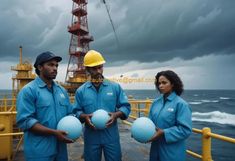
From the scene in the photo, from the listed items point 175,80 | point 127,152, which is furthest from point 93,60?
point 127,152

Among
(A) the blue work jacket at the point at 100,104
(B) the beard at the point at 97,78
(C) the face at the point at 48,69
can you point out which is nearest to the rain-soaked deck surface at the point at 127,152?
(A) the blue work jacket at the point at 100,104

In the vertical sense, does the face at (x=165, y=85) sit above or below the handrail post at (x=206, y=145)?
above

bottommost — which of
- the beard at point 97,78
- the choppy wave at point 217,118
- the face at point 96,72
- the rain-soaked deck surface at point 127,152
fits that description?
the choppy wave at point 217,118

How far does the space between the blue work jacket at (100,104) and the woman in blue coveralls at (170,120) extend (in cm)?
57

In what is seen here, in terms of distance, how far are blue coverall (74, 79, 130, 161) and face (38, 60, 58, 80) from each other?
0.59m

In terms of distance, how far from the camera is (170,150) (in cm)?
288

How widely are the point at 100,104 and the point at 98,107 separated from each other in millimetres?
49

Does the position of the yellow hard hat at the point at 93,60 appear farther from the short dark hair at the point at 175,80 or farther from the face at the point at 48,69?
the short dark hair at the point at 175,80

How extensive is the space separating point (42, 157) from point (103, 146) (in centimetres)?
86

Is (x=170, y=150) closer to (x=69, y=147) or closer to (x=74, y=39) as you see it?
(x=69, y=147)

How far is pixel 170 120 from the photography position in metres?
2.86

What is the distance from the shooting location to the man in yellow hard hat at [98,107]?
3.34m

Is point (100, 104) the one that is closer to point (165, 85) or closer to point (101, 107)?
point (101, 107)

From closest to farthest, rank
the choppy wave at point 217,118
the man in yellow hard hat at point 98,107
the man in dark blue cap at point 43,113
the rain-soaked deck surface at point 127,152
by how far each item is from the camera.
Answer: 1. the man in dark blue cap at point 43,113
2. the man in yellow hard hat at point 98,107
3. the rain-soaked deck surface at point 127,152
4. the choppy wave at point 217,118
